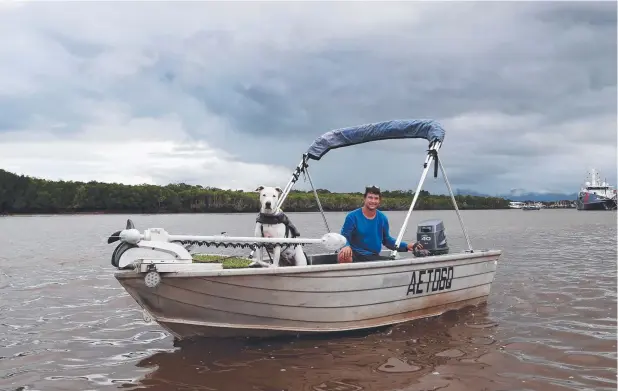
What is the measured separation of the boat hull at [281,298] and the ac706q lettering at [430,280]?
25 mm

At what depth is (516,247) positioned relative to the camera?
2520 centimetres

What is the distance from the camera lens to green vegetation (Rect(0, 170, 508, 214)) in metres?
99.4

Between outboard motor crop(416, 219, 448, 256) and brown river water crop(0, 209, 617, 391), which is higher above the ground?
outboard motor crop(416, 219, 448, 256)

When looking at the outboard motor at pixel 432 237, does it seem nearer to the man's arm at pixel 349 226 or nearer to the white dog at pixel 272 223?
the man's arm at pixel 349 226

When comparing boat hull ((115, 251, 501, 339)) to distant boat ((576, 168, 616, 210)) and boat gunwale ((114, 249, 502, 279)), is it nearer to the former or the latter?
boat gunwale ((114, 249, 502, 279))

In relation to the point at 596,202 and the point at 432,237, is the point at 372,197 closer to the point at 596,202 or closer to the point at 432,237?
the point at 432,237

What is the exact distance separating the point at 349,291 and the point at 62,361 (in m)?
4.16

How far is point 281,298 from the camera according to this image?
728 centimetres

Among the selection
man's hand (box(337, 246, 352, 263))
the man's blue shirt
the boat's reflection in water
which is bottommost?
the boat's reflection in water

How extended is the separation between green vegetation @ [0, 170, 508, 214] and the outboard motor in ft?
280

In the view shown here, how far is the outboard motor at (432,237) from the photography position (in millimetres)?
10406

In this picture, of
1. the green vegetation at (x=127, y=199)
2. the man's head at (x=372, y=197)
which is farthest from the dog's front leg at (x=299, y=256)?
the green vegetation at (x=127, y=199)

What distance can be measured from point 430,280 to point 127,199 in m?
105

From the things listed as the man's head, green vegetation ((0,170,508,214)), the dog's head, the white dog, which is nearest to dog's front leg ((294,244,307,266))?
the white dog
